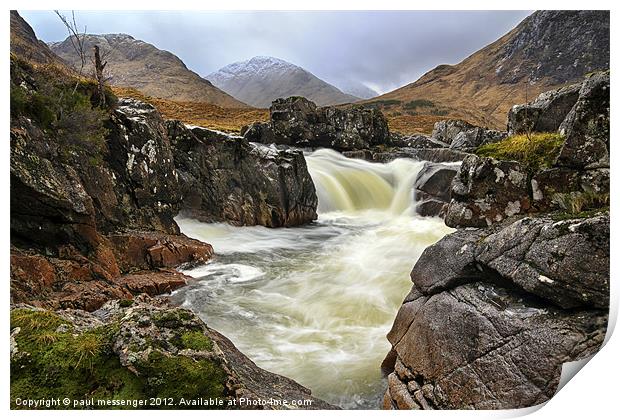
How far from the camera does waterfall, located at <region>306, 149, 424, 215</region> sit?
1398cm

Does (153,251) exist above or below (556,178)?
below

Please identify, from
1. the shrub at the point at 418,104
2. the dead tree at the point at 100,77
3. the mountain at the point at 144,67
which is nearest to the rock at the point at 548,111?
the mountain at the point at 144,67

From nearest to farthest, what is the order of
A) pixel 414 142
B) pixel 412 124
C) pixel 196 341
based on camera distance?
pixel 196 341 < pixel 414 142 < pixel 412 124

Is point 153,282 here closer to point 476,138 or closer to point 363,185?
point 363,185

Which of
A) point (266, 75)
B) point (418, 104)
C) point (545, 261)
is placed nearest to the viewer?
point (545, 261)

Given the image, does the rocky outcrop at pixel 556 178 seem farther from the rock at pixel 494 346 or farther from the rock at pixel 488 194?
the rock at pixel 494 346

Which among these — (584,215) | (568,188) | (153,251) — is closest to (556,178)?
(568,188)

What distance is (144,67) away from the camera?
10625mm

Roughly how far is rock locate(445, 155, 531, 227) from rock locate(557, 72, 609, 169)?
537mm

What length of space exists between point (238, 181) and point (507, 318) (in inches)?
366

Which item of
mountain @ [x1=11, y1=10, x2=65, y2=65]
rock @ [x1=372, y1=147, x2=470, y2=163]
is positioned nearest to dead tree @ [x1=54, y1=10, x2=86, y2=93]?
mountain @ [x1=11, y1=10, x2=65, y2=65]

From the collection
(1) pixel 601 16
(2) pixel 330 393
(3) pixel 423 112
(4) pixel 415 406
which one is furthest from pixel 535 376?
(3) pixel 423 112

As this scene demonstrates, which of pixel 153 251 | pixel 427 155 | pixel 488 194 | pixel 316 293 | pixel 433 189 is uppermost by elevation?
pixel 427 155

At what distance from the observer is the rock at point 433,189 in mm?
12188
